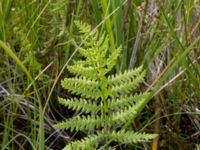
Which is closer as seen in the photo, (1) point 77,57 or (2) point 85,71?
(2) point 85,71

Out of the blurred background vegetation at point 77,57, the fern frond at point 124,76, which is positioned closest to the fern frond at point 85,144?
the fern frond at point 124,76

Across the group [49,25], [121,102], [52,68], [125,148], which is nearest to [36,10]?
[49,25]

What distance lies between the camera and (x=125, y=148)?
1267 mm

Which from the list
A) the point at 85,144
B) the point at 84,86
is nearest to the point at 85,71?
the point at 84,86

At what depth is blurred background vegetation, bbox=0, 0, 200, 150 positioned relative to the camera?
1.32 meters

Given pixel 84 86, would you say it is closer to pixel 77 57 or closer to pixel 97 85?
pixel 97 85

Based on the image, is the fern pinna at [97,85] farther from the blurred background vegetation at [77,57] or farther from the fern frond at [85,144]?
the blurred background vegetation at [77,57]

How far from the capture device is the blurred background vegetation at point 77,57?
1.32 meters

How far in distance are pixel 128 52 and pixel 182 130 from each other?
29 centimetres

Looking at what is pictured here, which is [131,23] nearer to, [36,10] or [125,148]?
[36,10]

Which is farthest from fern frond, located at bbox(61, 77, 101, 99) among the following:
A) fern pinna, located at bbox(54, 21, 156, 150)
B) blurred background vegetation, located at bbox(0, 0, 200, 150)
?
blurred background vegetation, located at bbox(0, 0, 200, 150)

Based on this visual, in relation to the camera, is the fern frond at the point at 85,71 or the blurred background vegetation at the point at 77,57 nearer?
the fern frond at the point at 85,71

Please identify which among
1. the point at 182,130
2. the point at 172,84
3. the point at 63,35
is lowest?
the point at 182,130

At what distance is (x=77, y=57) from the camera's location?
1511mm
